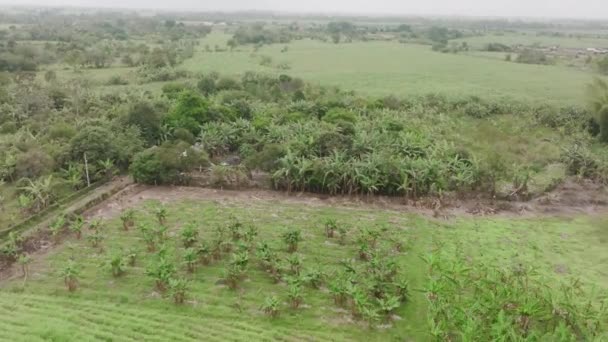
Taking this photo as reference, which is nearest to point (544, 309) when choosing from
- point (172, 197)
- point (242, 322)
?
point (242, 322)

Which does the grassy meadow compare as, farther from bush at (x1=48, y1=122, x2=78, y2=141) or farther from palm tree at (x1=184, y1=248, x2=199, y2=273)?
palm tree at (x1=184, y1=248, x2=199, y2=273)

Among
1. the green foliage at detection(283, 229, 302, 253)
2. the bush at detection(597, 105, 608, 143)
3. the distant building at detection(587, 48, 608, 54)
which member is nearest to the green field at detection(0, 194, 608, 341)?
the green foliage at detection(283, 229, 302, 253)

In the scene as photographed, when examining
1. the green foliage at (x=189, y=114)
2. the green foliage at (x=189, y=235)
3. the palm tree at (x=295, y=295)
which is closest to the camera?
the palm tree at (x=295, y=295)

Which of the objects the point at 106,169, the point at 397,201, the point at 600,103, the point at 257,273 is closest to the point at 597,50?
the point at 600,103

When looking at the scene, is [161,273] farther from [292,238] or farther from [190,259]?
[292,238]

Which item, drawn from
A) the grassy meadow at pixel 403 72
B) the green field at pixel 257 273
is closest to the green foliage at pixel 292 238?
the green field at pixel 257 273

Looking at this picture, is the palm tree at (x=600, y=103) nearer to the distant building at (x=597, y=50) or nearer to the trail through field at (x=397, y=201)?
the trail through field at (x=397, y=201)
